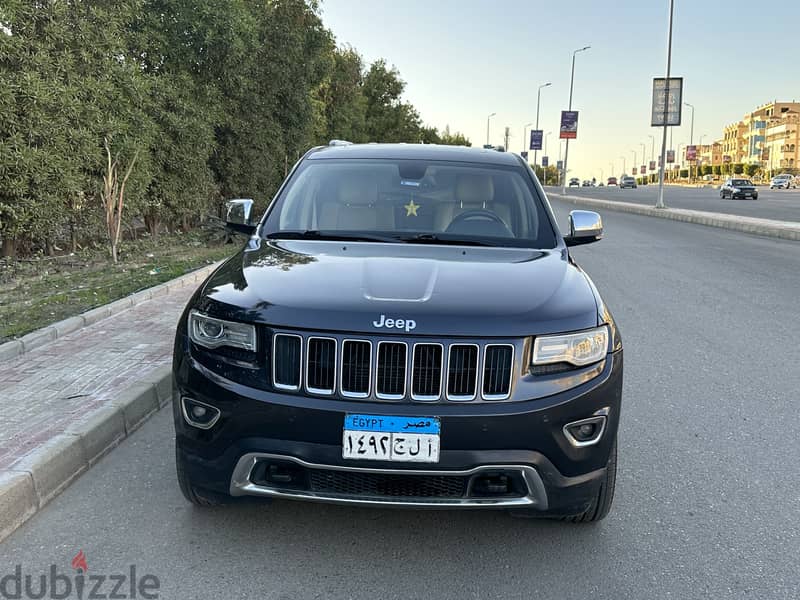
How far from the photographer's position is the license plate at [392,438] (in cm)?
256

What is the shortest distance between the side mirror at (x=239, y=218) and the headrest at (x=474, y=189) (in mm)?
1256

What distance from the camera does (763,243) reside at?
16.9 meters

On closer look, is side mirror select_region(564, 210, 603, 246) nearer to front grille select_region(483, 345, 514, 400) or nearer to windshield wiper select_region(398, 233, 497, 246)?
windshield wiper select_region(398, 233, 497, 246)

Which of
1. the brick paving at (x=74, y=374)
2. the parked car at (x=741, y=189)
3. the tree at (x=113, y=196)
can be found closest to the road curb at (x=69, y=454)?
the brick paving at (x=74, y=374)

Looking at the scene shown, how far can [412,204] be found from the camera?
4160 mm

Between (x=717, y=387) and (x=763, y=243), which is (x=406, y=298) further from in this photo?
(x=763, y=243)

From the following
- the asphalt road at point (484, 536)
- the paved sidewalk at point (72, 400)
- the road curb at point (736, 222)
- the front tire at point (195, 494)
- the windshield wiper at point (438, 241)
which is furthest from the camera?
the road curb at point (736, 222)

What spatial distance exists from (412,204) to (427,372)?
5.71 ft

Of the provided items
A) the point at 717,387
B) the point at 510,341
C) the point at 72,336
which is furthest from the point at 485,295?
the point at 72,336

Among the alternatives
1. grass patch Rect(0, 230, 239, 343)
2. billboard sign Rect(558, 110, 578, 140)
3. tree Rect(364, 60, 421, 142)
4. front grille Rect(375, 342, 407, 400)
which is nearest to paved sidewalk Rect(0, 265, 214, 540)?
grass patch Rect(0, 230, 239, 343)

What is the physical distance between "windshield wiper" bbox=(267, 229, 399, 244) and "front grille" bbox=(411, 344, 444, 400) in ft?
3.99

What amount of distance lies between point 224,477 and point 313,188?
207cm

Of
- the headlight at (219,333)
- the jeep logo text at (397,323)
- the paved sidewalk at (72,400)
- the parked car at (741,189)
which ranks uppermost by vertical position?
the parked car at (741,189)

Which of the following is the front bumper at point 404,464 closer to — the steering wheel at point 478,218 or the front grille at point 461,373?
the front grille at point 461,373
